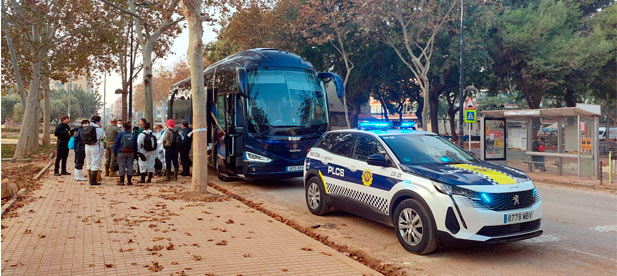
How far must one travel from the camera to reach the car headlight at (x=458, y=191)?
18.2ft

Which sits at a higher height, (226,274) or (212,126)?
(212,126)

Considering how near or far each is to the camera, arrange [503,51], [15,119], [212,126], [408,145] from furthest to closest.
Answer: [15,119], [503,51], [212,126], [408,145]

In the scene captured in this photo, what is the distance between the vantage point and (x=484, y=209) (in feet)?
18.1

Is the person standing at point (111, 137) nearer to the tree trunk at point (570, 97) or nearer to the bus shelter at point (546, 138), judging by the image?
the bus shelter at point (546, 138)

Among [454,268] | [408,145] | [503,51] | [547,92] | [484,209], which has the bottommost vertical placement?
[454,268]

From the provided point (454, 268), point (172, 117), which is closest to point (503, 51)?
point (172, 117)

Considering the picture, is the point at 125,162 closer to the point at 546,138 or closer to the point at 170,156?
the point at 170,156

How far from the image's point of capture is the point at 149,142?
12.5 m

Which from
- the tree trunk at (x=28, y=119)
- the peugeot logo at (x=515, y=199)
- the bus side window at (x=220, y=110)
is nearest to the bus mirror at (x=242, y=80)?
the bus side window at (x=220, y=110)

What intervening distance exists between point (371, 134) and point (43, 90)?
101ft

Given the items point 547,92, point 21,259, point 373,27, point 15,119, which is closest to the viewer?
point 21,259

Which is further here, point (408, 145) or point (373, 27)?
point (373, 27)

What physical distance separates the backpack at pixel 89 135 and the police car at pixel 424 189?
6840 mm

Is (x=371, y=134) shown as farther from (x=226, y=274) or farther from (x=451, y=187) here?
(x=226, y=274)
